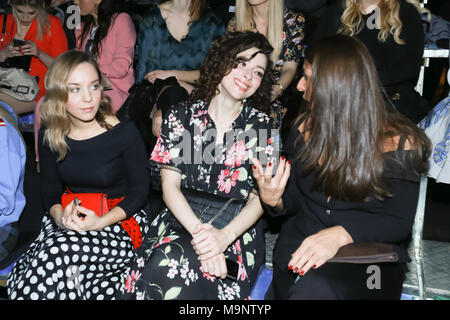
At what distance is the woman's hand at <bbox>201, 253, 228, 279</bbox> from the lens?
1.98 m

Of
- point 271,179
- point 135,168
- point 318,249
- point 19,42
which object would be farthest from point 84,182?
point 19,42

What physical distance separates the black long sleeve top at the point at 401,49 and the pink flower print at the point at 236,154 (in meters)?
1.05

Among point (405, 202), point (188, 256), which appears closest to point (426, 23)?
point (405, 202)

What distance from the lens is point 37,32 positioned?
12.2ft

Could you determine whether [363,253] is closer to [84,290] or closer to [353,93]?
[353,93]

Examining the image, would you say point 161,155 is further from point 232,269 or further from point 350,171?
point 350,171

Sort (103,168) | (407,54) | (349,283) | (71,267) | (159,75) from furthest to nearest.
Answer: (159,75)
(407,54)
(103,168)
(71,267)
(349,283)

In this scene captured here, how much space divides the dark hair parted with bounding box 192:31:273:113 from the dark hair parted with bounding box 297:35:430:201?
1.65 feet

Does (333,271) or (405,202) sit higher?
(405,202)

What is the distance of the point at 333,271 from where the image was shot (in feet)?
5.91

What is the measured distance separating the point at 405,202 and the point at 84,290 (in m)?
1.46

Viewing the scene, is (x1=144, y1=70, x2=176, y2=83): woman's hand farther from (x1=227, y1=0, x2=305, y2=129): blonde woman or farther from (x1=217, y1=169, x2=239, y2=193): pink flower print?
(x1=217, y1=169, x2=239, y2=193): pink flower print

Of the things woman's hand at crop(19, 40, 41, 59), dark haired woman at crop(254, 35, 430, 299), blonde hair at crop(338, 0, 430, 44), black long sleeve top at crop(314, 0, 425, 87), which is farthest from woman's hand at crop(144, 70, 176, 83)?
dark haired woman at crop(254, 35, 430, 299)

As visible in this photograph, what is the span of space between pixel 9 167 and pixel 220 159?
1.08 metres
